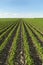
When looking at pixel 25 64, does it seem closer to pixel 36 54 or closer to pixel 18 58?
pixel 18 58

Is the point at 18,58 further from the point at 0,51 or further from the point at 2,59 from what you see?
the point at 0,51

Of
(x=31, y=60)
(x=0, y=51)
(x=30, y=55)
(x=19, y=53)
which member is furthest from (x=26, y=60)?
(x=0, y=51)

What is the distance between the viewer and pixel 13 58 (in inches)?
639

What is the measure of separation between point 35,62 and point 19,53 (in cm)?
368

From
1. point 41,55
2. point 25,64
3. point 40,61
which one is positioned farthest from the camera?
point 41,55

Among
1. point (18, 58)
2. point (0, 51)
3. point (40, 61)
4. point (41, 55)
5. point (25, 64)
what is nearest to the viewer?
point (25, 64)

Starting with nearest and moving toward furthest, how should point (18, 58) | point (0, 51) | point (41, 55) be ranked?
point (18, 58), point (41, 55), point (0, 51)

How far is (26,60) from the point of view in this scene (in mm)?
15562

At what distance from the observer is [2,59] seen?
1614 cm

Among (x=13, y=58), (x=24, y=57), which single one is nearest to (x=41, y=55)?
(x=24, y=57)

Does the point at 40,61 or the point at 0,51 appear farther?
the point at 0,51

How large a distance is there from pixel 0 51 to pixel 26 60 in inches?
183

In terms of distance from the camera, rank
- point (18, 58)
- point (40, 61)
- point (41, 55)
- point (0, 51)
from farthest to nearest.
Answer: point (0, 51) → point (41, 55) → point (18, 58) → point (40, 61)

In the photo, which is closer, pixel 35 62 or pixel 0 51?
pixel 35 62
